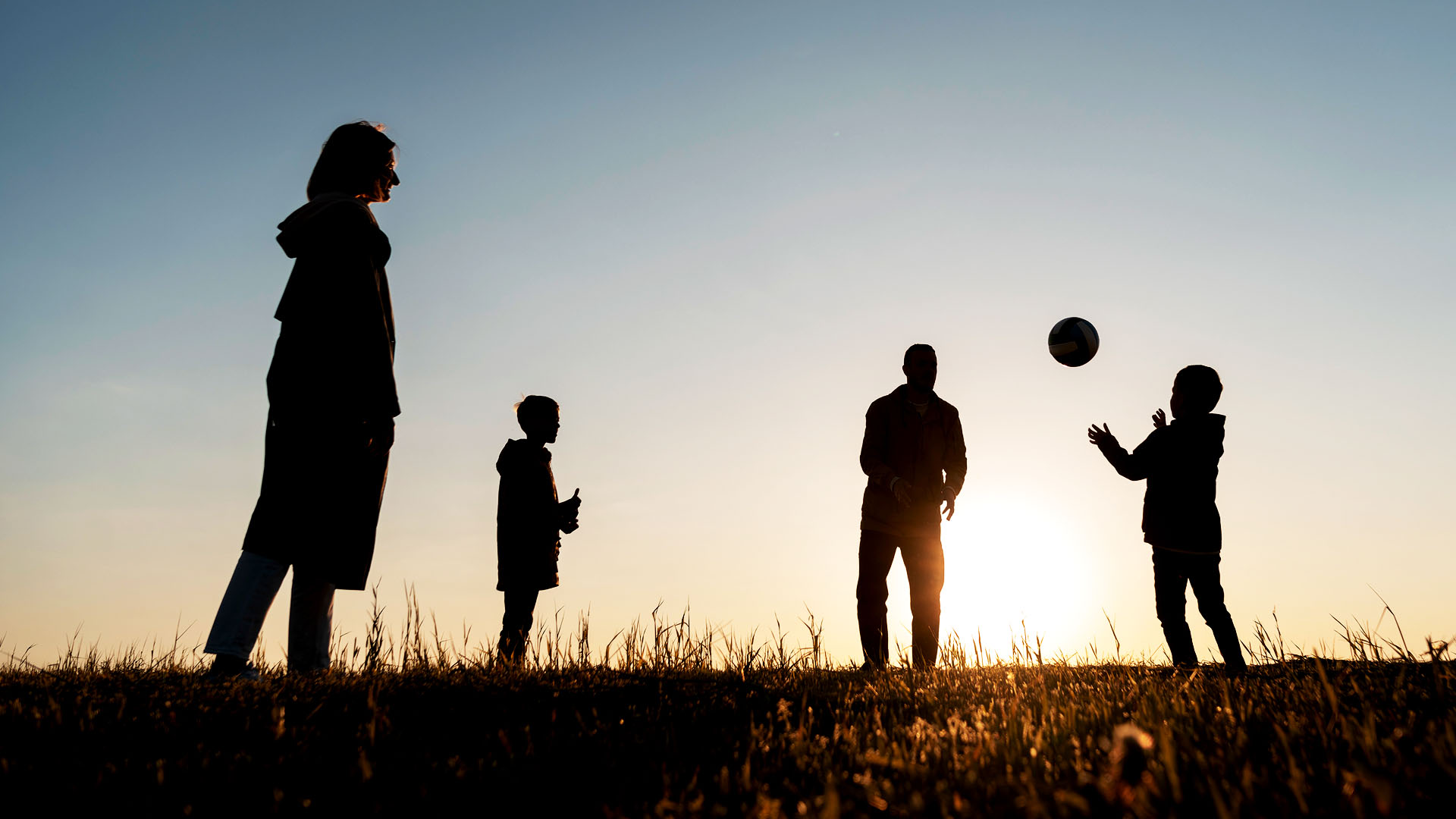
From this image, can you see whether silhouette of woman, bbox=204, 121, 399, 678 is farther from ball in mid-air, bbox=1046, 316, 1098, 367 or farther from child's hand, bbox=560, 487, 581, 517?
ball in mid-air, bbox=1046, 316, 1098, 367

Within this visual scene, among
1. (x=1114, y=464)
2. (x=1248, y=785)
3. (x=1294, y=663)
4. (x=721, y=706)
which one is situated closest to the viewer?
(x=1248, y=785)

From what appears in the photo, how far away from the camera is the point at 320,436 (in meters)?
4.41

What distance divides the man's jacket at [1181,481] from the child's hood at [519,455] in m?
4.19

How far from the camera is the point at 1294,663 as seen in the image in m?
5.77

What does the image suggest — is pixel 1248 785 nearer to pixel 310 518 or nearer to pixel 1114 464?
pixel 310 518

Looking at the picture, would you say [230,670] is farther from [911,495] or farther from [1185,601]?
[1185,601]

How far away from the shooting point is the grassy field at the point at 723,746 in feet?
7.15

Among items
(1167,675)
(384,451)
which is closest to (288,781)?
(384,451)

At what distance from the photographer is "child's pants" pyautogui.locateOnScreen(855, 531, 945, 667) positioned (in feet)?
23.6

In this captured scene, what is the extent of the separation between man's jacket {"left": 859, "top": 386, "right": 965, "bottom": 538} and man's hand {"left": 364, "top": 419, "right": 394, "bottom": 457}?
3809 mm

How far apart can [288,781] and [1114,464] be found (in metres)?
5.83

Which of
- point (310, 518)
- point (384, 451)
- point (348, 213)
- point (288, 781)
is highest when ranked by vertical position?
point (348, 213)

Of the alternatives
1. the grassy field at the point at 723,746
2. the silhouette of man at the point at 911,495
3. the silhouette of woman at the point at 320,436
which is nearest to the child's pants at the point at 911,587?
the silhouette of man at the point at 911,495

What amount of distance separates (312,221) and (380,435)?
1.08m
